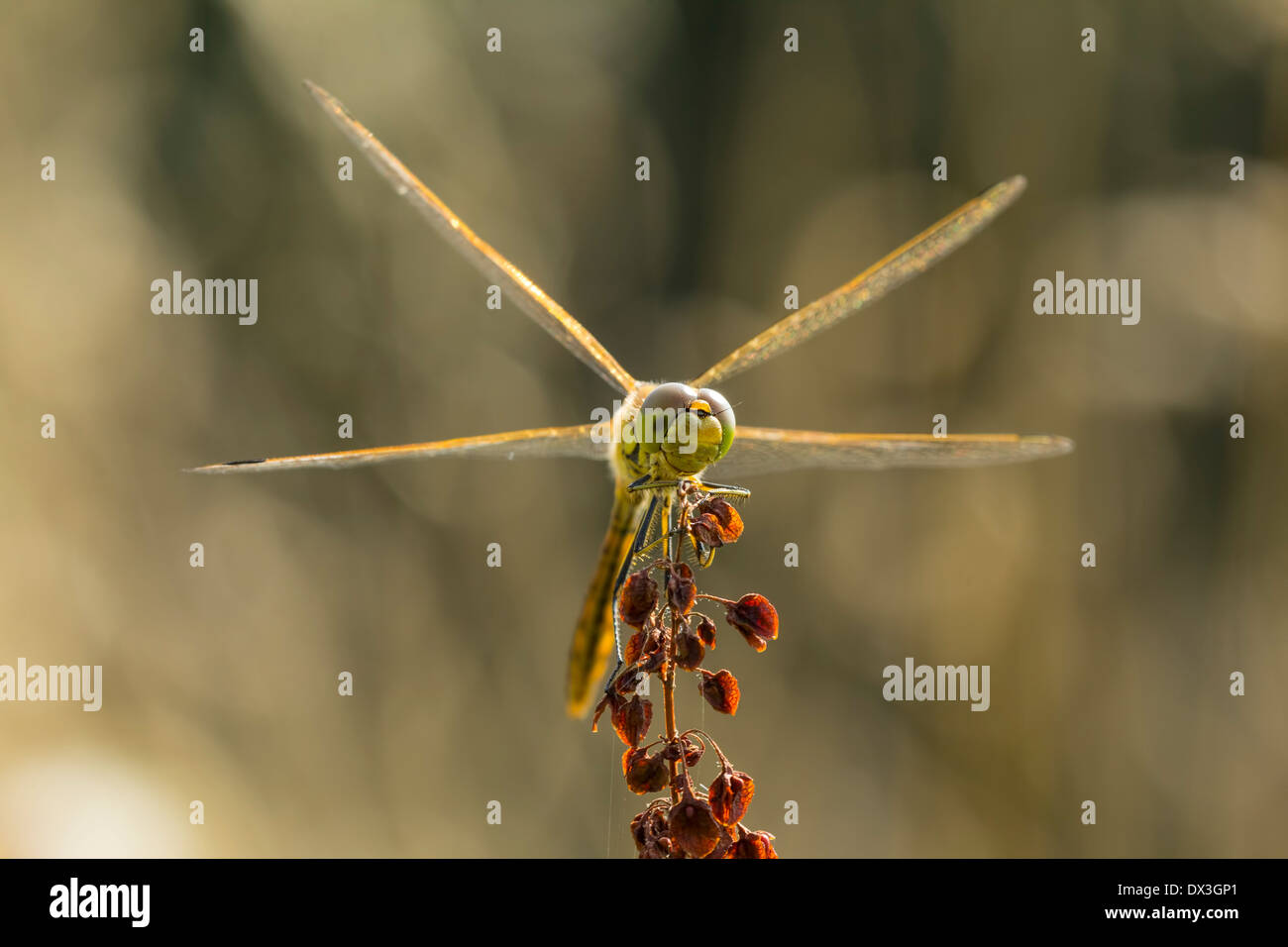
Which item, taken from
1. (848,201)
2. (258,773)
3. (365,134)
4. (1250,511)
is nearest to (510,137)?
(848,201)

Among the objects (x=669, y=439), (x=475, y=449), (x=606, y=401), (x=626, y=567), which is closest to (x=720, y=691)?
(x=626, y=567)

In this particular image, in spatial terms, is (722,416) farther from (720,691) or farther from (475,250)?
(475,250)

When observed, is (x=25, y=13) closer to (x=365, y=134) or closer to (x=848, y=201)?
(x=365, y=134)

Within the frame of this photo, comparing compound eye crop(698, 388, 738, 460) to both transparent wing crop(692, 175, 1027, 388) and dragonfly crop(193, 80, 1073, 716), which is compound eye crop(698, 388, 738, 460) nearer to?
dragonfly crop(193, 80, 1073, 716)

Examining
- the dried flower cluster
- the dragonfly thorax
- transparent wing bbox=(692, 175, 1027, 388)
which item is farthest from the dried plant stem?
transparent wing bbox=(692, 175, 1027, 388)

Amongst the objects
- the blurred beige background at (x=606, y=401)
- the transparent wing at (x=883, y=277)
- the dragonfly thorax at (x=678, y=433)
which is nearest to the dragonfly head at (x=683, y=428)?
the dragonfly thorax at (x=678, y=433)

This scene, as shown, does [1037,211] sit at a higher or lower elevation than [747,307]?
higher
